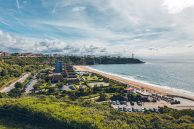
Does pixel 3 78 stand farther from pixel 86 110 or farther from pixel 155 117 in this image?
pixel 155 117

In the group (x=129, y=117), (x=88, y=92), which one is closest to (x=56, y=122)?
(x=129, y=117)

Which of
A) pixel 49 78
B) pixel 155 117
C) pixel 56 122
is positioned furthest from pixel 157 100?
pixel 49 78

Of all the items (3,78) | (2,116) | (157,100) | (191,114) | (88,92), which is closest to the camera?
(191,114)

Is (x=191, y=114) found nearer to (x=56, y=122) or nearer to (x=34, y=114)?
(x=56, y=122)

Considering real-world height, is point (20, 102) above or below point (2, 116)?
above

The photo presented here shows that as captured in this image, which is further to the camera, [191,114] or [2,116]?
[2,116]

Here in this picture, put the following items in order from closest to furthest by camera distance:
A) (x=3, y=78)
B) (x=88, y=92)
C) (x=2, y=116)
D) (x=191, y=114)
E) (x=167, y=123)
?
(x=167, y=123) → (x=191, y=114) → (x=2, y=116) → (x=88, y=92) → (x=3, y=78)
